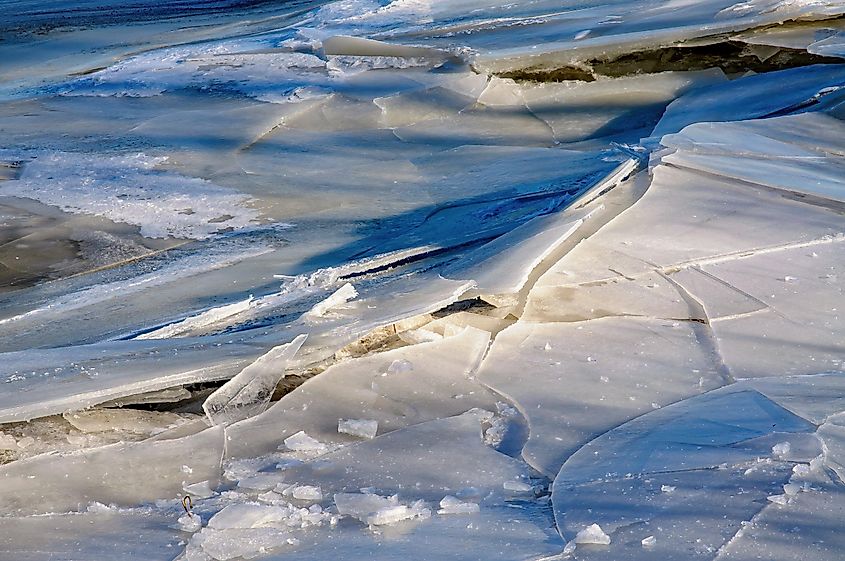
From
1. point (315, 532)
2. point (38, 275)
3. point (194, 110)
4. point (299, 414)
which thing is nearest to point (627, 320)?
point (299, 414)

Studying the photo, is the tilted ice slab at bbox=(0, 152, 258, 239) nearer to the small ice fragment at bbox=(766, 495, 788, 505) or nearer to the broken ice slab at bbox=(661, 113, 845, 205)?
the broken ice slab at bbox=(661, 113, 845, 205)

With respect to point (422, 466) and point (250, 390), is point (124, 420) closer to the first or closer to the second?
point (250, 390)

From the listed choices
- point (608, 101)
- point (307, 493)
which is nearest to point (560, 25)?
point (608, 101)

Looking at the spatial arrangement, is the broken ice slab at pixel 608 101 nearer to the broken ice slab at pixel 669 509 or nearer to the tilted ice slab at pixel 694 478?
the tilted ice slab at pixel 694 478

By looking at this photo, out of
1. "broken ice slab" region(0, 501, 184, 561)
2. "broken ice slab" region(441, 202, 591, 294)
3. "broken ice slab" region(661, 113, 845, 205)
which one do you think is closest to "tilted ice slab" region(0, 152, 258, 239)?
"broken ice slab" region(441, 202, 591, 294)

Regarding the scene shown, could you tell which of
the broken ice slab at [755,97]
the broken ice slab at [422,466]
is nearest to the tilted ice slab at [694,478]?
the broken ice slab at [422,466]

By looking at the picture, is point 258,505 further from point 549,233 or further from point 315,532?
point 549,233
